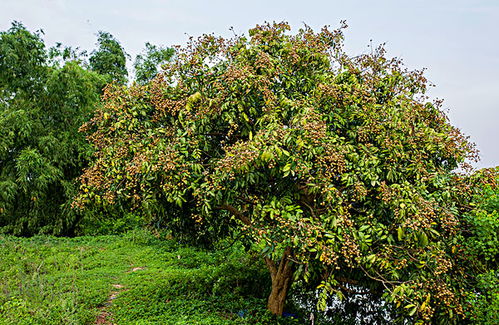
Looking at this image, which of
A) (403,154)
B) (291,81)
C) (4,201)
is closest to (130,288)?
(291,81)

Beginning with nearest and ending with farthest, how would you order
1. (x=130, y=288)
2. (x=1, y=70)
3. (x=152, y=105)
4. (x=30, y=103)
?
1. (x=152, y=105)
2. (x=130, y=288)
3. (x=1, y=70)
4. (x=30, y=103)

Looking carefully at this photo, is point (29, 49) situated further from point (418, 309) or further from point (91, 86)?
point (418, 309)

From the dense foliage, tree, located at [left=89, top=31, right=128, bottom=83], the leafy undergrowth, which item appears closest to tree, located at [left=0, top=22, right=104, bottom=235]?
the dense foliage

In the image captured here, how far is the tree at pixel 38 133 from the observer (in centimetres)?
1059

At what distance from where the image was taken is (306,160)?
383 cm

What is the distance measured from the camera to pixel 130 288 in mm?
6641

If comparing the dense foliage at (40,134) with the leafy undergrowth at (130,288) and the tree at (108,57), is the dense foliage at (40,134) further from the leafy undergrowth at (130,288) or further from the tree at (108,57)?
the tree at (108,57)

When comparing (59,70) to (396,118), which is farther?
(59,70)

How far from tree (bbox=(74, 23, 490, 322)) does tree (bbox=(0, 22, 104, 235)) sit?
705 centimetres

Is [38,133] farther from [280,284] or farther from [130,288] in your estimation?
[280,284]

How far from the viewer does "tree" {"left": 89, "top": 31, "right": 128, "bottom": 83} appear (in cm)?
1691

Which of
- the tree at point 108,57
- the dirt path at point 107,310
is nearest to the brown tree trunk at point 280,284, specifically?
the dirt path at point 107,310

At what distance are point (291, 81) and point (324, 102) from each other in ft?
1.69

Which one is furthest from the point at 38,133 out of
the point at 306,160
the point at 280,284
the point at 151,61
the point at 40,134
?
the point at 306,160
